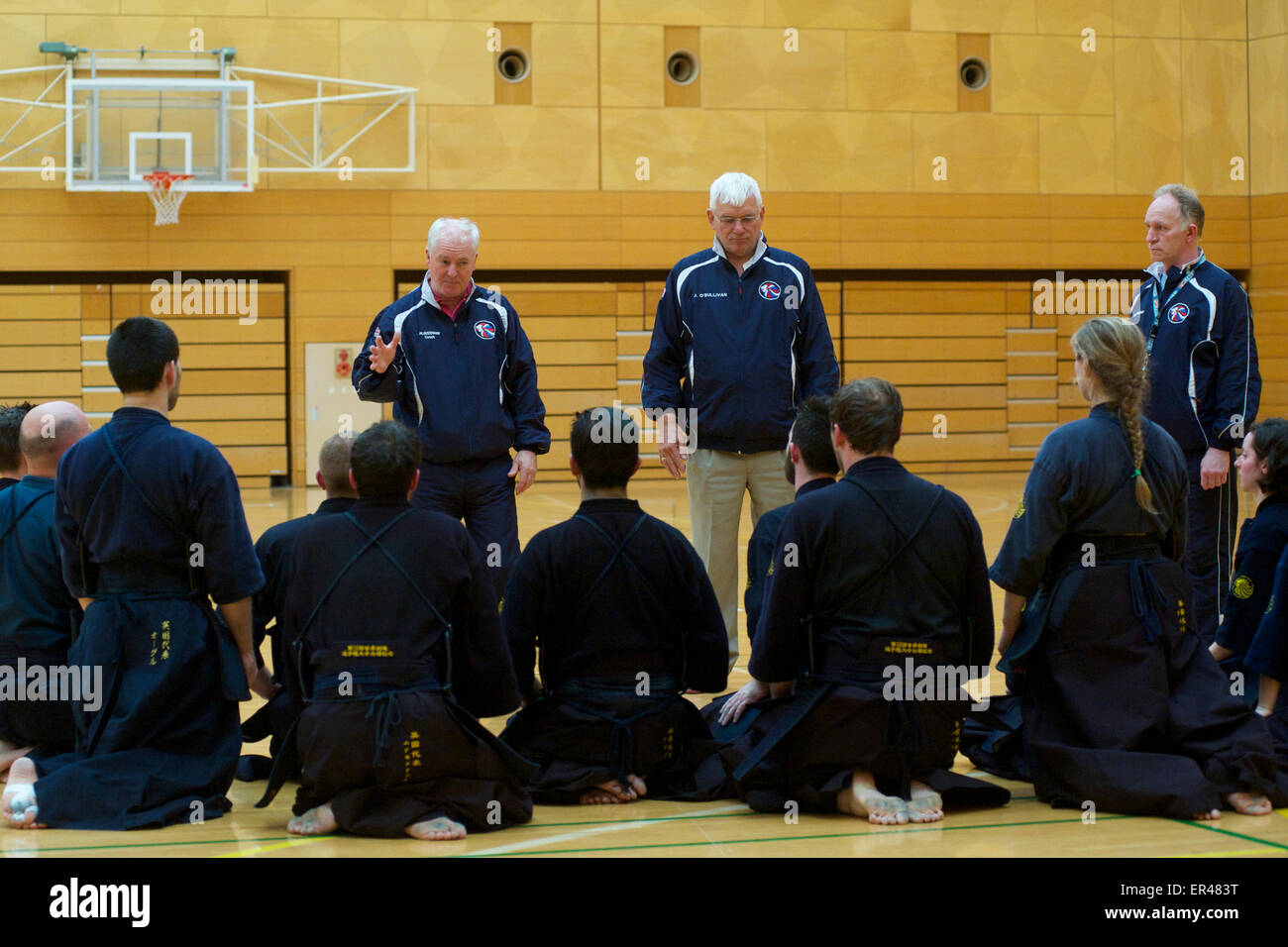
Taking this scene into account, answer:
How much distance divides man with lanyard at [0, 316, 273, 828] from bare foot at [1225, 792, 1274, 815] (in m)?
3.27

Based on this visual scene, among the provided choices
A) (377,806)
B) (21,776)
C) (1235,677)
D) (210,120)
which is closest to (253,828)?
(377,806)

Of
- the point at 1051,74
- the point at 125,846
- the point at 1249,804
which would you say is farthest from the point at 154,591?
the point at 1051,74

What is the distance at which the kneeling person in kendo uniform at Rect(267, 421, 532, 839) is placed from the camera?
415 cm

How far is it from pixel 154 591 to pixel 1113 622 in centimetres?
324

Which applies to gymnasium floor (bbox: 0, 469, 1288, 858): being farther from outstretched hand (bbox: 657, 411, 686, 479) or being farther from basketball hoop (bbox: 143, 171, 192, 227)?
basketball hoop (bbox: 143, 171, 192, 227)

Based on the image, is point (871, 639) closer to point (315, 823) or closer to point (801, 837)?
point (801, 837)

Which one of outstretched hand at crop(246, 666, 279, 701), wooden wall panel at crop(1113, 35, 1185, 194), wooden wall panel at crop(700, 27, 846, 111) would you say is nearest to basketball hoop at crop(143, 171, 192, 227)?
wooden wall panel at crop(700, 27, 846, 111)

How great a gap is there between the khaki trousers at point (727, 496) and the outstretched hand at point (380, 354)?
1.59 meters

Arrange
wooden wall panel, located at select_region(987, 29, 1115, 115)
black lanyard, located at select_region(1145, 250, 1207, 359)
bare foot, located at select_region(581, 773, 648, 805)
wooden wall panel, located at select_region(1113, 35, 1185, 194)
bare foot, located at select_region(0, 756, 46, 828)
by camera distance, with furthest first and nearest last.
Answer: wooden wall panel, located at select_region(1113, 35, 1185, 194) < wooden wall panel, located at select_region(987, 29, 1115, 115) < black lanyard, located at select_region(1145, 250, 1207, 359) < bare foot, located at select_region(581, 773, 648, 805) < bare foot, located at select_region(0, 756, 46, 828)

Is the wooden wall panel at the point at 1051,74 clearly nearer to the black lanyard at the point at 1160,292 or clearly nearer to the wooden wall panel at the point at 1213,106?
the wooden wall panel at the point at 1213,106

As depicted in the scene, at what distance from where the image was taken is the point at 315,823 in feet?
13.7

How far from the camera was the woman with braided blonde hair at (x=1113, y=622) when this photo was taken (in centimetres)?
436

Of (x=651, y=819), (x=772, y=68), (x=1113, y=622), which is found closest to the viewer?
(x=651, y=819)

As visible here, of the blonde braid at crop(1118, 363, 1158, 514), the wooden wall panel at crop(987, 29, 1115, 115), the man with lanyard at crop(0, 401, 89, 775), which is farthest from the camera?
the wooden wall panel at crop(987, 29, 1115, 115)
